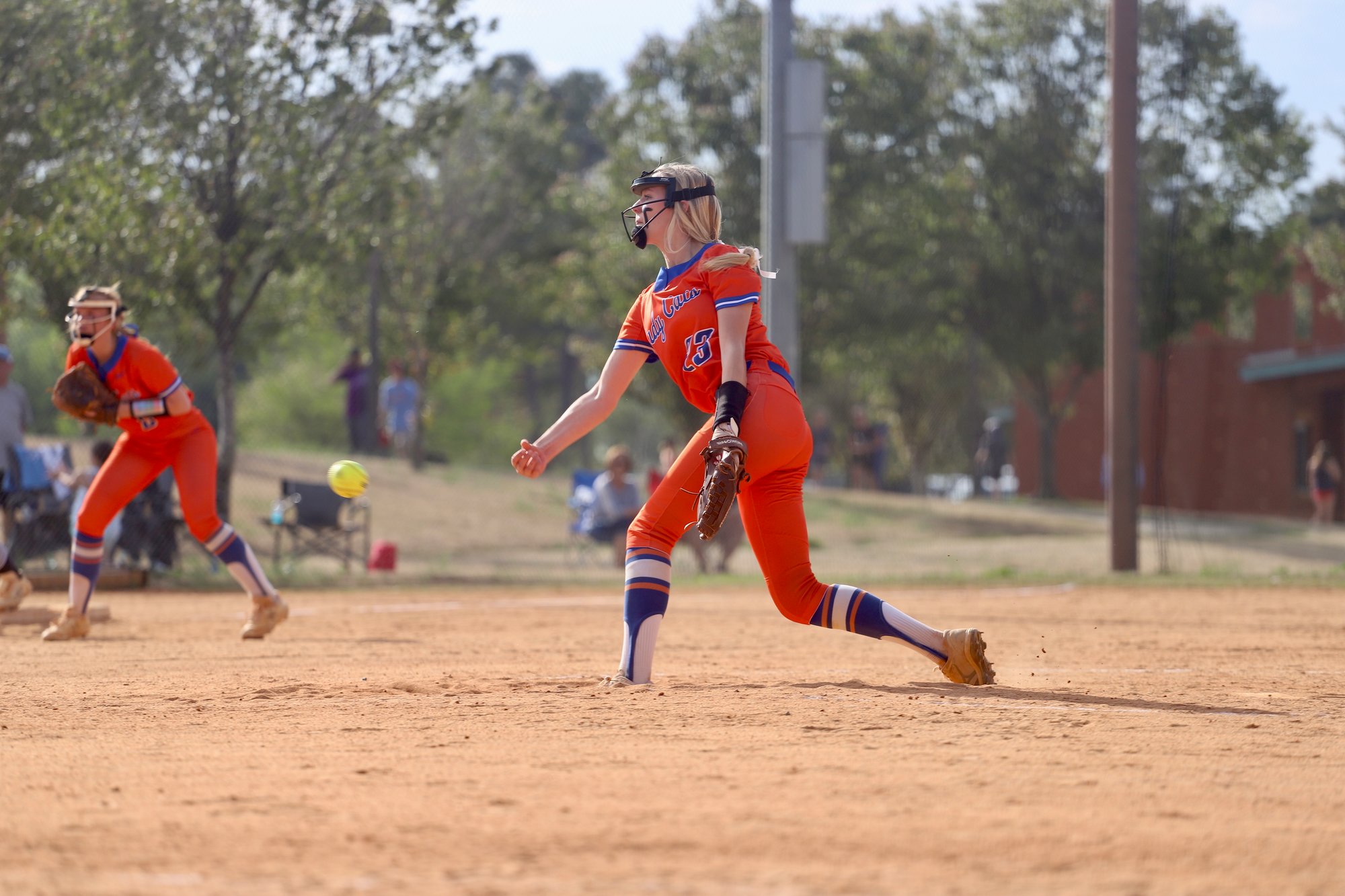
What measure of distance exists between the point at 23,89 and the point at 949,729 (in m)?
13.1

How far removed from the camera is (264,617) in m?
9.08

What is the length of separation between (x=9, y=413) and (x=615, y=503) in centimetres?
660

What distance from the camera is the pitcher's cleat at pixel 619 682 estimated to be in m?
6.18

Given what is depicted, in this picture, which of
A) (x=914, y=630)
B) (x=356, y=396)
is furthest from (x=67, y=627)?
(x=356, y=396)

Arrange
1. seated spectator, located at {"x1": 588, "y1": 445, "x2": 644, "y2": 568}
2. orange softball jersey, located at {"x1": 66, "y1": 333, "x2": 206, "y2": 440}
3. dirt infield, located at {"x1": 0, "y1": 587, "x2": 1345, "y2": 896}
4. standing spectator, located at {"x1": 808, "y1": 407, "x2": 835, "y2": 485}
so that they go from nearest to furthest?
dirt infield, located at {"x1": 0, "y1": 587, "x2": 1345, "y2": 896}, orange softball jersey, located at {"x1": 66, "y1": 333, "x2": 206, "y2": 440}, seated spectator, located at {"x1": 588, "y1": 445, "x2": 644, "y2": 568}, standing spectator, located at {"x1": 808, "y1": 407, "x2": 835, "y2": 485}

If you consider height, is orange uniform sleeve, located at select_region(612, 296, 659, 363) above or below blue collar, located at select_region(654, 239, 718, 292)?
below

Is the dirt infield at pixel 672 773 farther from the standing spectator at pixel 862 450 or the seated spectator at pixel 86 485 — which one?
the standing spectator at pixel 862 450

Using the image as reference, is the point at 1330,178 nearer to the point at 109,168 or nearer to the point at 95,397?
the point at 109,168

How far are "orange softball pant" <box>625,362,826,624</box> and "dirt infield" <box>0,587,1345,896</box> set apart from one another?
48 cm

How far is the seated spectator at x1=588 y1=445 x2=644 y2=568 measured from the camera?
17.5 metres

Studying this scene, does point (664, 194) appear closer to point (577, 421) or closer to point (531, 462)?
point (577, 421)

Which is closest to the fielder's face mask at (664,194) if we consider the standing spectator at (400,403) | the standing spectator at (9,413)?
the standing spectator at (9,413)

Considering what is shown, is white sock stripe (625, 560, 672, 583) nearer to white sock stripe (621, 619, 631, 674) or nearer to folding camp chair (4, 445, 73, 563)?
white sock stripe (621, 619, 631, 674)

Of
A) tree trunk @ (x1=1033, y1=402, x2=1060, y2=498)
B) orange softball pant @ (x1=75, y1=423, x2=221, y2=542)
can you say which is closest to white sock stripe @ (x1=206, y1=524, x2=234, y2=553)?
orange softball pant @ (x1=75, y1=423, x2=221, y2=542)
